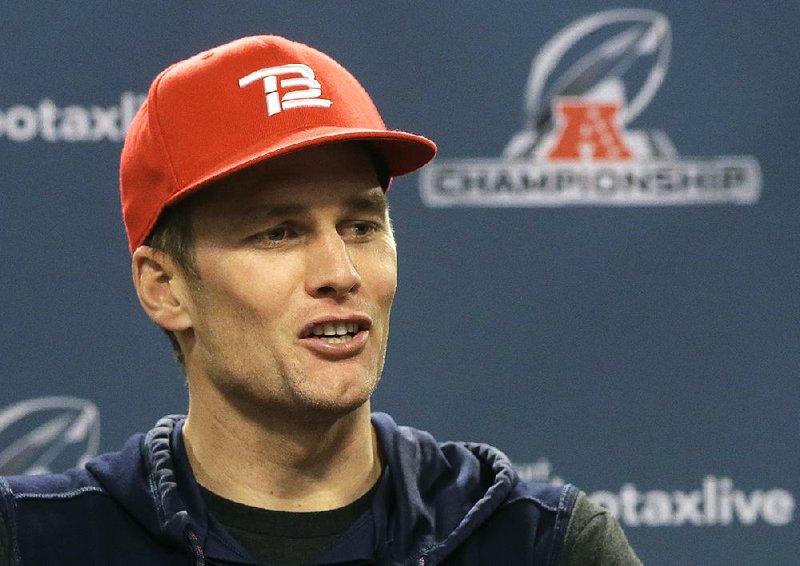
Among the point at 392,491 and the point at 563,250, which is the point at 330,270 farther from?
the point at 563,250

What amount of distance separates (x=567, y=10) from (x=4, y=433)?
100cm

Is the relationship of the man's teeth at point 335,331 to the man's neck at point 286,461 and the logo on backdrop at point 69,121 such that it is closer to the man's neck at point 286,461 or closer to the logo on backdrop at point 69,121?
the man's neck at point 286,461

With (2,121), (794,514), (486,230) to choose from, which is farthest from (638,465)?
(2,121)

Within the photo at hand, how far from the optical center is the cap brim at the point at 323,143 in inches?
48.4

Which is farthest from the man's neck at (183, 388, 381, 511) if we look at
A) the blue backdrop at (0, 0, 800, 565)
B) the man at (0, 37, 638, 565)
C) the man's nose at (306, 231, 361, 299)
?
the blue backdrop at (0, 0, 800, 565)

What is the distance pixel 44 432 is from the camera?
206 cm

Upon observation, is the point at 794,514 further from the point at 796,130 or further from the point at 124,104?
the point at 124,104

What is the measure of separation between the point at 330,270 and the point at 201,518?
25cm

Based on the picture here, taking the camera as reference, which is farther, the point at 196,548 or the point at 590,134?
the point at 590,134

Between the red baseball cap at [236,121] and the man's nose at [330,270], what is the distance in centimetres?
9

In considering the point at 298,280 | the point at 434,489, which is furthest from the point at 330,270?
the point at 434,489

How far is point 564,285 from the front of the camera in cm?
211

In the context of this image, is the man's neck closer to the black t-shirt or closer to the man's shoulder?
the black t-shirt

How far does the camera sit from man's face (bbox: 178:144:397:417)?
1.26 m
